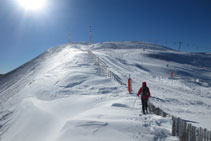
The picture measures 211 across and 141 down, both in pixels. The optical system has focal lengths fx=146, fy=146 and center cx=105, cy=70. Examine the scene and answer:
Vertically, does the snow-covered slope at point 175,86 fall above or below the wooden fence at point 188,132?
below

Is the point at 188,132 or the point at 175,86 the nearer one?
the point at 188,132

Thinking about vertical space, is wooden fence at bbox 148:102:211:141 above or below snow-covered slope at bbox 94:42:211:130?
above

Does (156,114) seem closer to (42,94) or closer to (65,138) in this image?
(65,138)

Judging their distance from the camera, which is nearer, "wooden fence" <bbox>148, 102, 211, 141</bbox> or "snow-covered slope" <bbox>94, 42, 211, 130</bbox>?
"wooden fence" <bbox>148, 102, 211, 141</bbox>

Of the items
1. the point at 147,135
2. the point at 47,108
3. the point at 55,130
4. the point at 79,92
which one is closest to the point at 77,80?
the point at 79,92

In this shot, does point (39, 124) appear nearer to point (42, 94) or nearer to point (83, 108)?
point (83, 108)

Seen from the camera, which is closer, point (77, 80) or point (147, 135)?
point (147, 135)

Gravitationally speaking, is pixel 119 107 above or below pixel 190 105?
above

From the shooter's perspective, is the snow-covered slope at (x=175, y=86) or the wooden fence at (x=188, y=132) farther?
the snow-covered slope at (x=175, y=86)

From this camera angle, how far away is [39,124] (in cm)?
832

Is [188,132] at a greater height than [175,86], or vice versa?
[188,132]

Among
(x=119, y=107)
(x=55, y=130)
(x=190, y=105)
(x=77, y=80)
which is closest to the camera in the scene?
(x=55, y=130)

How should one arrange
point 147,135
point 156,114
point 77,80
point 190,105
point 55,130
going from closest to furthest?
point 147,135 → point 55,130 → point 156,114 → point 190,105 → point 77,80

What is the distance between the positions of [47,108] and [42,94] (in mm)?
3923
